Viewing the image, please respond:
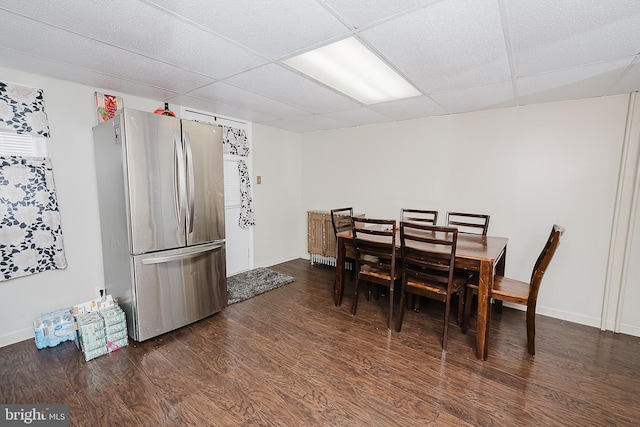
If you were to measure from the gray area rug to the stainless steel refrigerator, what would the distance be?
0.60m

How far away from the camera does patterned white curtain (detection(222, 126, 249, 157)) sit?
3635mm

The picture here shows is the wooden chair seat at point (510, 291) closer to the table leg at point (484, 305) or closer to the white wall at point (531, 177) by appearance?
the table leg at point (484, 305)

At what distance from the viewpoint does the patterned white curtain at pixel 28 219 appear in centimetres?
214

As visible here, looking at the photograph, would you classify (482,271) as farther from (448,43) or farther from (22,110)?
(22,110)

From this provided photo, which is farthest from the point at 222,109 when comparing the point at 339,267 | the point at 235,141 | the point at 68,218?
the point at 339,267

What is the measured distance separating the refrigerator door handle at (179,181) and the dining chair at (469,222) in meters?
2.86

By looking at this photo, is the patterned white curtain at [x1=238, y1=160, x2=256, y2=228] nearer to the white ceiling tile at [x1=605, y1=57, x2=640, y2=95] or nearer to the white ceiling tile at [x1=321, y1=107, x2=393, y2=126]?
the white ceiling tile at [x1=321, y1=107, x2=393, y2=126]

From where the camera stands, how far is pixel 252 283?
365 centimetres

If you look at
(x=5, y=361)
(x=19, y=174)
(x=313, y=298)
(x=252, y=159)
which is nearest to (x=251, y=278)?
(x=313, y=298)

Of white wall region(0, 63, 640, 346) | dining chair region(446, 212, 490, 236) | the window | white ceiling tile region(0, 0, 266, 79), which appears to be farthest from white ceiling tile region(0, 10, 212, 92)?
dining chair region(446, 212, 490, 236)

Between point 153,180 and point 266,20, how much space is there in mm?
1503

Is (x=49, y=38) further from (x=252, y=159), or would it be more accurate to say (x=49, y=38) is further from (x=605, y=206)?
(x=605, y=206)

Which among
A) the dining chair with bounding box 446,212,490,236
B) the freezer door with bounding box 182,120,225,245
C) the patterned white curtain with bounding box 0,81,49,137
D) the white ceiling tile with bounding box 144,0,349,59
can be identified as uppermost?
the white ceiling tile with bounding box 144,0,349,59

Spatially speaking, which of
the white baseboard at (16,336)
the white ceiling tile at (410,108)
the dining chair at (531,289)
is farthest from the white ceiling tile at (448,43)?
the white baseboard at (16,336)
